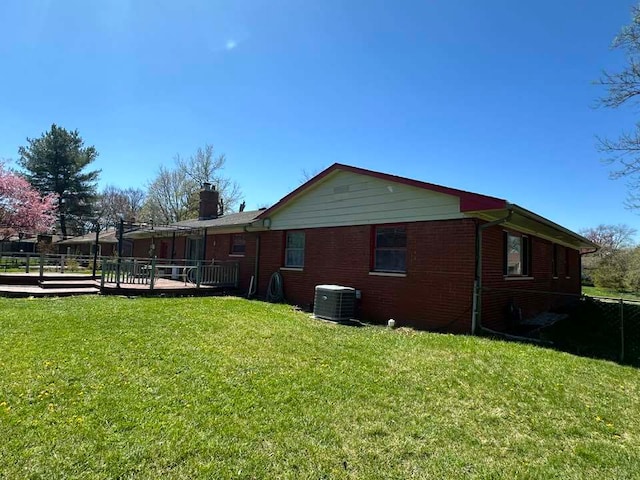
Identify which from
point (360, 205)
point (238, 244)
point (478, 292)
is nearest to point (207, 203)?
point (238, 244)

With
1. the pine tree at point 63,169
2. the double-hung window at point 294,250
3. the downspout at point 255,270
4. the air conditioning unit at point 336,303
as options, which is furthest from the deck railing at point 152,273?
the pine tree at point 63,169

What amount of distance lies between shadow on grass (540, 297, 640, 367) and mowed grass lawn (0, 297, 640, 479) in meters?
0.87

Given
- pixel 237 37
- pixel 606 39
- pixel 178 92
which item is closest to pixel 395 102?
pixel 237 37

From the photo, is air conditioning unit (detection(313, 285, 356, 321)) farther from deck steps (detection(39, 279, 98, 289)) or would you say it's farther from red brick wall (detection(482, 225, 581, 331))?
deck steps (detection(39, 279, 98, 289))

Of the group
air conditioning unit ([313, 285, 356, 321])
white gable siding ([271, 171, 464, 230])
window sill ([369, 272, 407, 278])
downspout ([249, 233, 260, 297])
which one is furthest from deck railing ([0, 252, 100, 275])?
window sill ([369, 272, 407, 278])

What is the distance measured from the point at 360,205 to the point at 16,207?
27.7m

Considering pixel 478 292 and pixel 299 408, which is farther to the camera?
pixel 478 292

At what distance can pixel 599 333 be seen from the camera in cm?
938

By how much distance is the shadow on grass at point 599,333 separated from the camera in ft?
21.7

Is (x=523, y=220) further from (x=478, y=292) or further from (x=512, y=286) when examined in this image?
(x=478, y=292)

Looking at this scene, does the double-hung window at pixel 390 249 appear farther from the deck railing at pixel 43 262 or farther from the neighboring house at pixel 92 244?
the neighboring house at pixel 92 244

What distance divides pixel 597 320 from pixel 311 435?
1167cm

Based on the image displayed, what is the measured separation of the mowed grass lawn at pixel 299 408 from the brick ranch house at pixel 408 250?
6.24ft

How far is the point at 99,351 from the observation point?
5.37 metres
